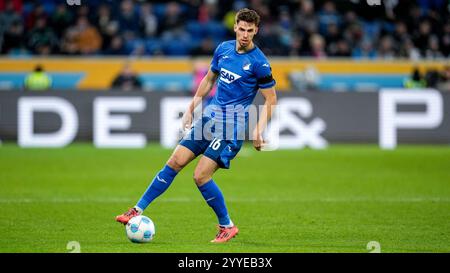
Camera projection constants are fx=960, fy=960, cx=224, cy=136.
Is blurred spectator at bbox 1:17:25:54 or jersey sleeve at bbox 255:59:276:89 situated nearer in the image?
jersey sleeve at bbox 255:59:276:89

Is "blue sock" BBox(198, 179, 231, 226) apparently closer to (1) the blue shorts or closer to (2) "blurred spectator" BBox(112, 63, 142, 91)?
(1) the blue shorts

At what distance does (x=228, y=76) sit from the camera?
Result: 9586 millimetres

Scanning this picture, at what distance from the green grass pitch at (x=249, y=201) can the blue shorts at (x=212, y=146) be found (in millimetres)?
820

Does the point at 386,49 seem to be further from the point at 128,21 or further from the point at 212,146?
the point at 212,146

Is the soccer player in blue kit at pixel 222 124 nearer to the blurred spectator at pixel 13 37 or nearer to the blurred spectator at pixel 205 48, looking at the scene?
the blurred spectator at pixel 205 48

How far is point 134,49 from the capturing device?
85.4 feet

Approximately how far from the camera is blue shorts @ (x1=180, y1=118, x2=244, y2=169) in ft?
31.1

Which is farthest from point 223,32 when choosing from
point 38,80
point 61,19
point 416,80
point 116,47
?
point 38,80

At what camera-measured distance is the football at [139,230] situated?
30.0 ft

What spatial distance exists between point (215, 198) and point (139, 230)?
87 centimetres

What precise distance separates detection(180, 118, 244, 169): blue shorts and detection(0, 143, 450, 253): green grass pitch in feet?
2.69

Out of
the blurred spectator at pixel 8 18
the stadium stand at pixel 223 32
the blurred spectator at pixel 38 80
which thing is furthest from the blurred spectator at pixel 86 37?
the blurred spectator at pixel 38 80

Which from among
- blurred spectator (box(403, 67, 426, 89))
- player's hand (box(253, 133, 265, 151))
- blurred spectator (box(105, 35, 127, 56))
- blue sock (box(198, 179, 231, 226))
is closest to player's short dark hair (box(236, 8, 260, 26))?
player's hand (box(253, 133, 265, 151))

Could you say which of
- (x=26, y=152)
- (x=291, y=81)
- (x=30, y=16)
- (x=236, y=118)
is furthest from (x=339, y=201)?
(x=30, y=16)
